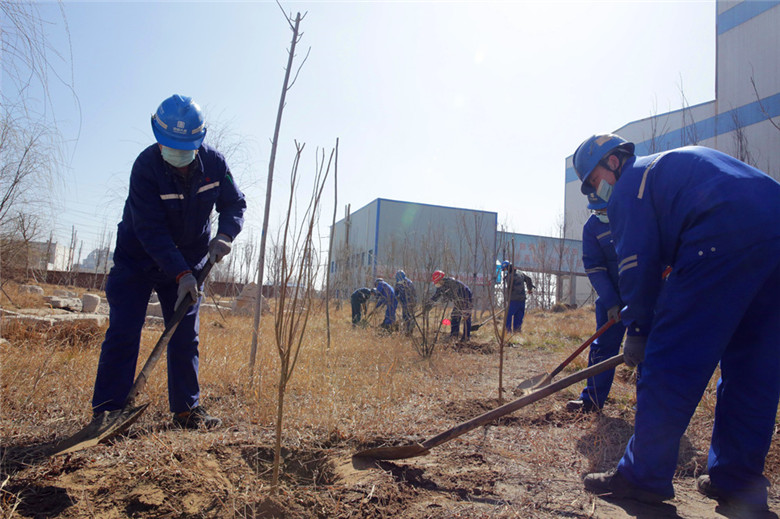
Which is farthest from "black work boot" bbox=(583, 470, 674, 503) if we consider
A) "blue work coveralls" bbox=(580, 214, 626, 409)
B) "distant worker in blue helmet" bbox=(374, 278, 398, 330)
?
"distant worker in blue helmet" bbox=(374, 278, 398, 330)

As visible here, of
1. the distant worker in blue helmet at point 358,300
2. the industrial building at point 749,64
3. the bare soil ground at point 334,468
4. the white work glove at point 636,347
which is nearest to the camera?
the bare soil ground at point 334,468

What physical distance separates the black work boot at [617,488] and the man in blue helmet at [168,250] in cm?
204

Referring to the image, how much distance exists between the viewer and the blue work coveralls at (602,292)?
3.24 m

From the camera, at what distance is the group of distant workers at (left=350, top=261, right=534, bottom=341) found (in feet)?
21.8

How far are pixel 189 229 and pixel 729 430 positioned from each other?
2.94m

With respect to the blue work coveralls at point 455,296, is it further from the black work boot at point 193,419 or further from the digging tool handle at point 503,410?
the black work boot at point 193,419

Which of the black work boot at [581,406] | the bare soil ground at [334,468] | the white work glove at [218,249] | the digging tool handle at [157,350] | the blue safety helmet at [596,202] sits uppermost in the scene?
the blue safety helmet at [596,202]

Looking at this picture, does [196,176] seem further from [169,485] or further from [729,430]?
[729,430]

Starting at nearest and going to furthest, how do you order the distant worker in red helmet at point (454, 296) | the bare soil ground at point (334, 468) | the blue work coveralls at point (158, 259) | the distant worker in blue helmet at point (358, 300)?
1. the bare soil ground at point (334, 468)
2. the blue work coveralls at point (158, 259)
3. the distant worker in red helmet at point (454, 296)
4. the distant worker in blue helmet at point (358, 300)

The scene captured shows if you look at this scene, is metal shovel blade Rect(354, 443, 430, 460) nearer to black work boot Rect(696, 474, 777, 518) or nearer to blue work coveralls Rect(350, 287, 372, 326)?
black work boot Rect(696, 474, 777, 518)

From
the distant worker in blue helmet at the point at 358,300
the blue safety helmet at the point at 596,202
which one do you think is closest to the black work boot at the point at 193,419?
the blue safety helmet at the point at 596,202

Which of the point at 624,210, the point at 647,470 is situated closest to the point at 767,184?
the point at 624,210

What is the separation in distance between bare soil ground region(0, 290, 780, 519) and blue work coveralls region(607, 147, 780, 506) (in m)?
0.25

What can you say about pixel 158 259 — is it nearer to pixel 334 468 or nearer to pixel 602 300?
pixel 334 468
